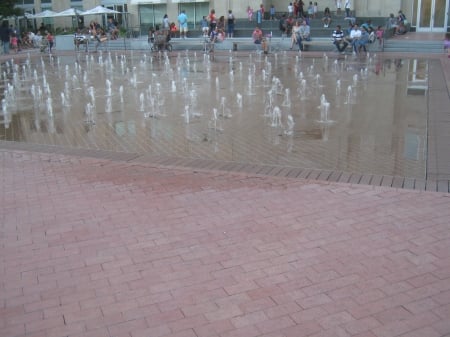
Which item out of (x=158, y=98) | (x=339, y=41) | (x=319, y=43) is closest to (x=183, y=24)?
(x=319, y=43)

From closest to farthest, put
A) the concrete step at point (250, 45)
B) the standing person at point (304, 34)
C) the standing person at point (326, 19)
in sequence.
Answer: the concrete step at point (250, 45), the standing person at point (304, 34), the standing person at point (326, 19)

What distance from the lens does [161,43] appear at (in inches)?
1084

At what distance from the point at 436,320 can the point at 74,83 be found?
1390 cm

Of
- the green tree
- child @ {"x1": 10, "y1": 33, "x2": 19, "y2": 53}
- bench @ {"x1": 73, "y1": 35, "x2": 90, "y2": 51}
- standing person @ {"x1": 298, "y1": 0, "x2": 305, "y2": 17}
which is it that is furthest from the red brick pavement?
the green tree

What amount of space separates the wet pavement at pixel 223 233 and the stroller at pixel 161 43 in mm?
19392

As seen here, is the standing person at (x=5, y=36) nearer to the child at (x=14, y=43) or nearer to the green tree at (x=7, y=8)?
the child at (x=14, y=43)

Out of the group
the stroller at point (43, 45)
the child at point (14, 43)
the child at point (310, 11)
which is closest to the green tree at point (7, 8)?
the child at point (14, 43)

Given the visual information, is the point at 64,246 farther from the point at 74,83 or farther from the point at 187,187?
the point at 74,83

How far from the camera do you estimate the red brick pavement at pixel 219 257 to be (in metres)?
3.46

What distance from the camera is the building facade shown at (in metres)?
29.6

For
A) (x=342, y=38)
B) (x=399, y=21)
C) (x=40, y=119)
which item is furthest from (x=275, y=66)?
(x=399, y=21)

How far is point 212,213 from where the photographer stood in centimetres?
525

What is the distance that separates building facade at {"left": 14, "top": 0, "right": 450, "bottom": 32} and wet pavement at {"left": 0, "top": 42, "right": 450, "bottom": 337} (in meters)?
23.4

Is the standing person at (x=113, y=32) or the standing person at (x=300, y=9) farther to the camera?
the standing person at (x=113, y=32)
